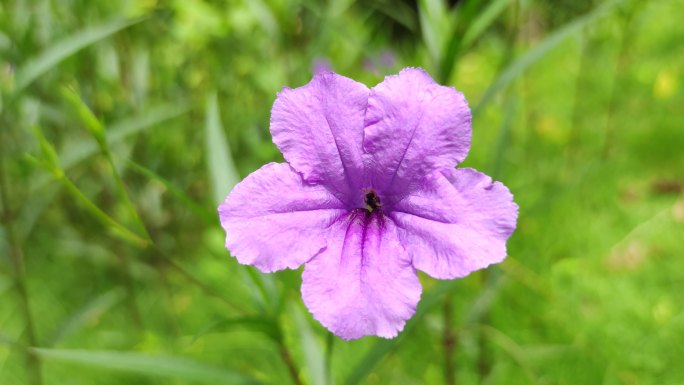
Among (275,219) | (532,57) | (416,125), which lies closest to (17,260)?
(275,219)

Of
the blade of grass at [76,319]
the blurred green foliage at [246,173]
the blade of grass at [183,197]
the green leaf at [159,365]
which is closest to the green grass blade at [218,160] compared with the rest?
the blurred green foliage at [246,173]

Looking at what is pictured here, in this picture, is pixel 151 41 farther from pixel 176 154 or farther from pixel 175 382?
pixel 175 382

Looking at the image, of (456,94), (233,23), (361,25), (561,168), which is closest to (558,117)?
(561,168)

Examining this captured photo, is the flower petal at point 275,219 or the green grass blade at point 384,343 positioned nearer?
the flower petal at point 275,219

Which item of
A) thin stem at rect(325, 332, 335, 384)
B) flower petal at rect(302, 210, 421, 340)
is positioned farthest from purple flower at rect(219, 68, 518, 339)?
thin stem at rect(325, 332, 335, 384)

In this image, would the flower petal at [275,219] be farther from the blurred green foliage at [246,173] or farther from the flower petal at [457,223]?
the blurred green foliage at [246,173]

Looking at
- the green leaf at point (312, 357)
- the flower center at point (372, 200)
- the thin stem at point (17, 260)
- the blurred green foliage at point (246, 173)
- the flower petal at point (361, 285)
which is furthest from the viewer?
the blurred green foliage at point (246, 173)

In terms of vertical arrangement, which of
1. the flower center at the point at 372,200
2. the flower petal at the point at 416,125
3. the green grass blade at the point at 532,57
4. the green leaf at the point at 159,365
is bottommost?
the green leaf at the point at 159,365
